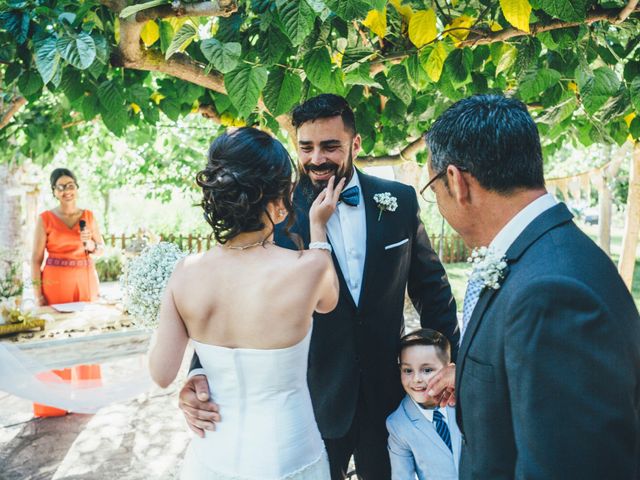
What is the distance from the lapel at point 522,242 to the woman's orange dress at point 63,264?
190 inches

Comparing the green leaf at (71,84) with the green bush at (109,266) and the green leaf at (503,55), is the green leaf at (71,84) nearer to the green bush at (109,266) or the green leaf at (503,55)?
the green leaf at (503,55)

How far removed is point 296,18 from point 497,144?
771mm

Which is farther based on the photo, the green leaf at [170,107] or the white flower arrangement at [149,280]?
the green leaf at [170,107]

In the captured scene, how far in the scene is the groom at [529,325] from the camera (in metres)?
1.03

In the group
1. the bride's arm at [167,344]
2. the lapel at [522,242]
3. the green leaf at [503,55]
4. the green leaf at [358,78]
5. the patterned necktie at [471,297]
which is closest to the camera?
the lapel at [522,242]

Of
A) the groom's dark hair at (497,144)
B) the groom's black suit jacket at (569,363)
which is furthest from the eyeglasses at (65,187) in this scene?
the groom's black suit jacket at (569,363)

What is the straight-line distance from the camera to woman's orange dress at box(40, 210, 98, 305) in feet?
17.1

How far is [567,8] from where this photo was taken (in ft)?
5.88

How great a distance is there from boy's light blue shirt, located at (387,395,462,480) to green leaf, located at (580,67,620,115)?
61.1 inches

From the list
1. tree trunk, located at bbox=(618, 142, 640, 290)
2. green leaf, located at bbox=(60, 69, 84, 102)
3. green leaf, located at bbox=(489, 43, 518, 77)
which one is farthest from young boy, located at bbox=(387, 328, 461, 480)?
tree trunk, located at bbox=(618, 142, 640, 290)

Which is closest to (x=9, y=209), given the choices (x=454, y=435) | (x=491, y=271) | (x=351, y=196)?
(x=351, y=196)

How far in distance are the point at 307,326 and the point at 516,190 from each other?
893mm

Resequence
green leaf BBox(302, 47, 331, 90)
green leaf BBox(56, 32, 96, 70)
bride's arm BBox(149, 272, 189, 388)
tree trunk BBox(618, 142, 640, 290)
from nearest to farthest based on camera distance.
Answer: green leaf BBox(56, 32, 96, 70)
bride's arm BBox(149, 272, 189, 388)
green leaf BBox(302, 47, 331, 90)
tree trunk BBox(618, 142, 640, 290)

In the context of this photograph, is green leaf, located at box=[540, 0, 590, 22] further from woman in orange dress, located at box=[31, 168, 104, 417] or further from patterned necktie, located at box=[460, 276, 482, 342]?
woman in orange dress, located at box=[31, 168, 104, 417]
